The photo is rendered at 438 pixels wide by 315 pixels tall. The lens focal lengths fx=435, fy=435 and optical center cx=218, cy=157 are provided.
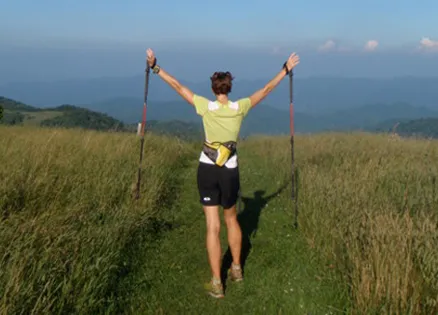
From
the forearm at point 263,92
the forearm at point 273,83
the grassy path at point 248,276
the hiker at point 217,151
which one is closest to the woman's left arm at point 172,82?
the hiker at point 217,151

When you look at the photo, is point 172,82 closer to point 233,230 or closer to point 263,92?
point 263,92

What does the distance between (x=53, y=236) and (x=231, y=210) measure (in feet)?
7.61

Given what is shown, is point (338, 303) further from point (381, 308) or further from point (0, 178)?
point (0, 178)

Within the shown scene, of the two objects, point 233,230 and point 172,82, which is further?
point 233,230

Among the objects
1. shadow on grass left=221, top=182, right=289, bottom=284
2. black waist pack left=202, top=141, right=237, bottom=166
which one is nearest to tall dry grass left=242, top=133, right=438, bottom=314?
shadow on grass left=221, top=182, right=289, bottom=284

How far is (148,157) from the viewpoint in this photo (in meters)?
12.5

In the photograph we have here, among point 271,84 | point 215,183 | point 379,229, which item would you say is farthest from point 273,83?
point 379,229

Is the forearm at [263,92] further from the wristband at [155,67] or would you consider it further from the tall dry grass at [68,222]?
the tall dry grass at [68,222]

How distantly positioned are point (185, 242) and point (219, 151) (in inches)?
116

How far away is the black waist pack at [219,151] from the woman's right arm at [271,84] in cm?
73

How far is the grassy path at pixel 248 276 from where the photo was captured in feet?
17.7

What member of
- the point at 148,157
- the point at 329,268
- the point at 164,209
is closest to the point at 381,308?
the point at 329,268

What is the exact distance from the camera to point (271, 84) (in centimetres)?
618

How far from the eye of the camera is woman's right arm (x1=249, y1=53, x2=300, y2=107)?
594 centimetres
